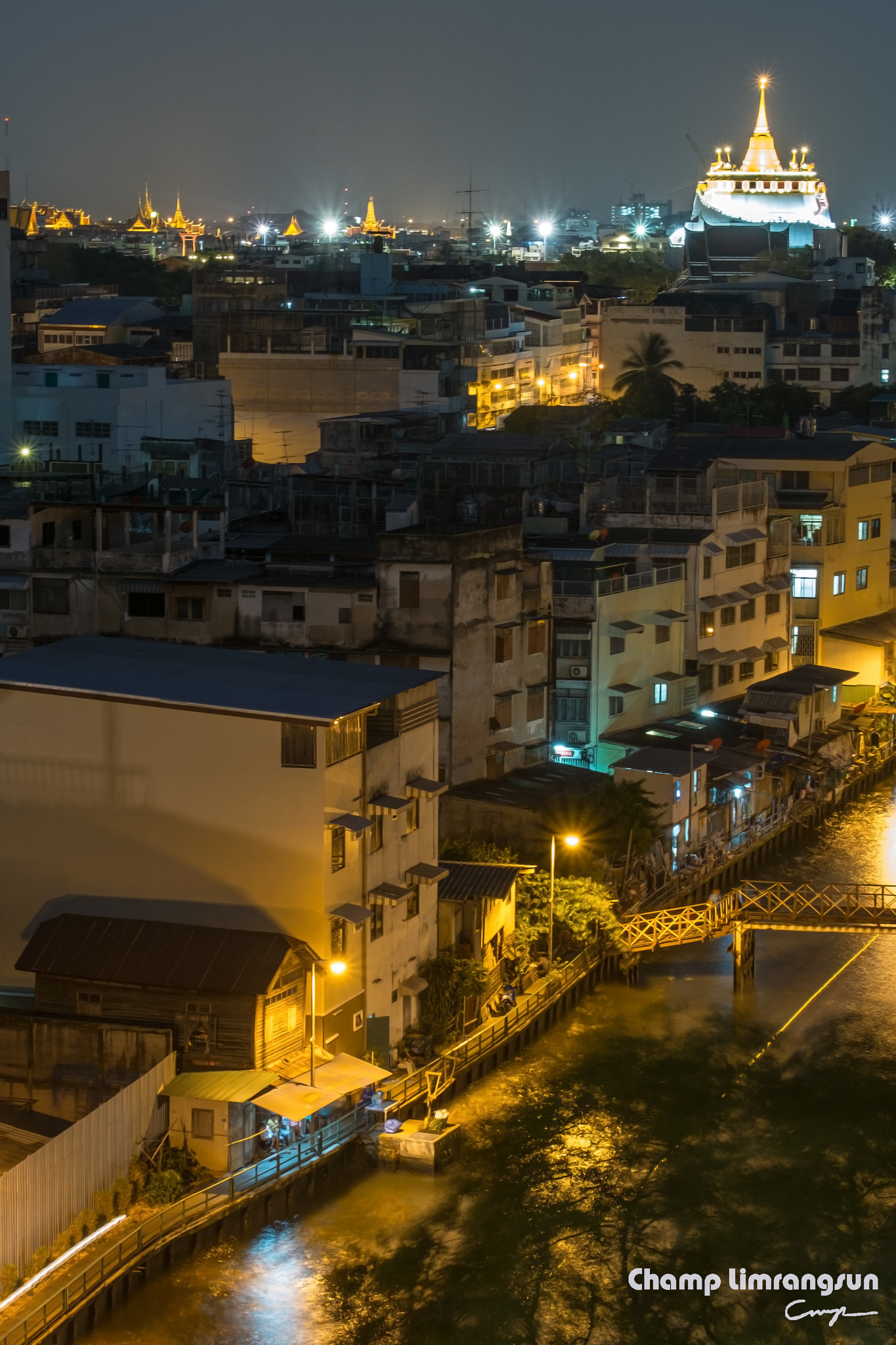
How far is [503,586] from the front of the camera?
2270cm

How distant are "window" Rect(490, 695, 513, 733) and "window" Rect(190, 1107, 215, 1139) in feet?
28.4

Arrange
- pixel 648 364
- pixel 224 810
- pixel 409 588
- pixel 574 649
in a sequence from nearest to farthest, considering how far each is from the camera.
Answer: pixel 224 810 < pixel 409 588 < pixel 574 649 < pixel 648 364

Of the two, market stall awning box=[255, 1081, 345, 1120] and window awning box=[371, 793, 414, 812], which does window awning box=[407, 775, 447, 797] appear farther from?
market stall awning box=[255, 1081, 345, 1120]

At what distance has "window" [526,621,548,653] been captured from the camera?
23.4 metres

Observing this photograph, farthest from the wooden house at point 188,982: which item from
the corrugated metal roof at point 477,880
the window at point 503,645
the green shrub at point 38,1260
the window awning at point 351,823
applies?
the window at point 503,645

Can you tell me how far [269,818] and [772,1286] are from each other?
510 cm

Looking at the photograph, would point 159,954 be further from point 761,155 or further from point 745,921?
point 761,155

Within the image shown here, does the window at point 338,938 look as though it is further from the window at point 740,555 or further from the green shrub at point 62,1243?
the window at point 740,555

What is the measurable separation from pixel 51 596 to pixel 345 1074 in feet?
30.6

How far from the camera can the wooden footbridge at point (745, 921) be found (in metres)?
19.8

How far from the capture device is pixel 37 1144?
13.8 m

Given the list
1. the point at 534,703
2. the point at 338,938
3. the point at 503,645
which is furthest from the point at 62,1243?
the point at 534,703

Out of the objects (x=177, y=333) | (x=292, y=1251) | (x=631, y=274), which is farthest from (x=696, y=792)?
(x=631, y=274)

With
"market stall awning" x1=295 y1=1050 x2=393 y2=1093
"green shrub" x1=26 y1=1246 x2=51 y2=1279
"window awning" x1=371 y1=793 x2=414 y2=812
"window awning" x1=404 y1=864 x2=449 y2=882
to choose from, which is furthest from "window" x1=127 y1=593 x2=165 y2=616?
"green shrub" x1=26 y1=1246 x2=51 y2=1279
